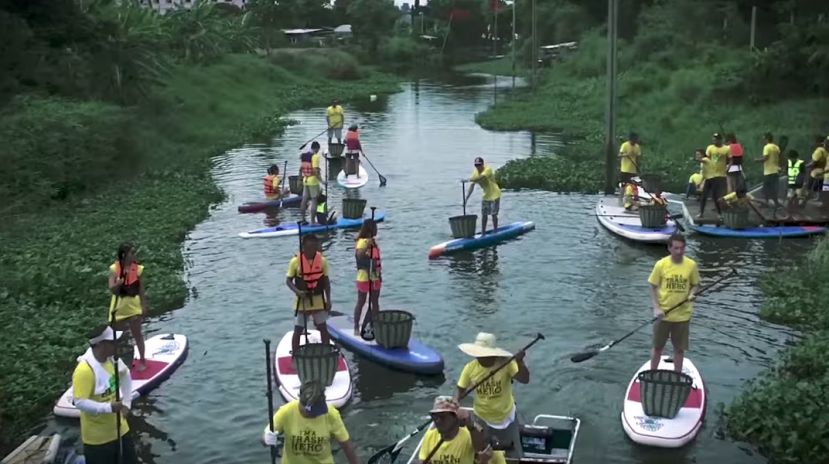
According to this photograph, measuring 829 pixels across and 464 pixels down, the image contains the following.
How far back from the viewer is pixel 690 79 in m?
41.2

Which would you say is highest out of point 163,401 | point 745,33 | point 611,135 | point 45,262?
point 745,33

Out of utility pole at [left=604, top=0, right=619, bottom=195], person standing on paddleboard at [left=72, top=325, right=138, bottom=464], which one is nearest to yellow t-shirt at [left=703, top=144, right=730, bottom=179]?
utility pole at [left=604, top=0, right=619, bottom=195]

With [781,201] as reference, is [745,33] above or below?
above

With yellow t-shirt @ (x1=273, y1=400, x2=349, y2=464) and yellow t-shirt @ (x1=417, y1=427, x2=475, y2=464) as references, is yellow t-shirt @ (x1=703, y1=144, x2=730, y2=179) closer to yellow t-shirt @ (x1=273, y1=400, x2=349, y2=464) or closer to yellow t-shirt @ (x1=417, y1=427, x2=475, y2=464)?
yellow t-shirt @ (x1=417, y1=427, x2=475, y2=464)

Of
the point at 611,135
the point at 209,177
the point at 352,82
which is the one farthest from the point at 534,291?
the point at 352,82

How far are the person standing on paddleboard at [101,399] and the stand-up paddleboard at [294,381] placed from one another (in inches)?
131

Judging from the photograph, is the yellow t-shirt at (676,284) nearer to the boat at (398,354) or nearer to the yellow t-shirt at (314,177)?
the boat at (398,354)

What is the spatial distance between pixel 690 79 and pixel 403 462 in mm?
35092

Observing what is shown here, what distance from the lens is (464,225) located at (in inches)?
840

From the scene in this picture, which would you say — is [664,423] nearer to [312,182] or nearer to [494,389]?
[494,389]

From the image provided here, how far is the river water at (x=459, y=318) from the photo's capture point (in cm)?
1174

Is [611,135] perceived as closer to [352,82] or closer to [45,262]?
[45,262]

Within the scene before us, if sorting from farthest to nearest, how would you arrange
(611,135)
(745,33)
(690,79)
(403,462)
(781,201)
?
(745,33) → (690,79) → (611,135) → (781,201) → (403,462)

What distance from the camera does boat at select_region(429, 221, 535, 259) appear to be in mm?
20750
